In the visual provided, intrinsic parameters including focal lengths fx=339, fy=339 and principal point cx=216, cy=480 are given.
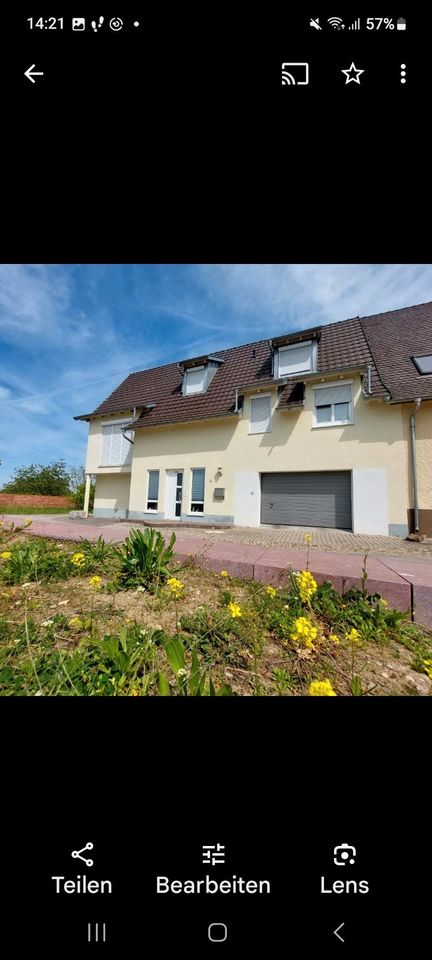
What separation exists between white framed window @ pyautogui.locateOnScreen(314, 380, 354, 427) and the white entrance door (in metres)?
5.55

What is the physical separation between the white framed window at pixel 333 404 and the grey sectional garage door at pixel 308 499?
5.27ft

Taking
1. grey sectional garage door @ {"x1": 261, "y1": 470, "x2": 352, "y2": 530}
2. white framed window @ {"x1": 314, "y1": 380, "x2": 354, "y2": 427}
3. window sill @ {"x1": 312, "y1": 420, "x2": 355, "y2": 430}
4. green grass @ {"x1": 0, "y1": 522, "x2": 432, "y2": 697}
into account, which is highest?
white framed window @ {"x1": 314, "y1": 380, "x2": 354, "y2": 427}

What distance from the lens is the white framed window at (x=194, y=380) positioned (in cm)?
1398

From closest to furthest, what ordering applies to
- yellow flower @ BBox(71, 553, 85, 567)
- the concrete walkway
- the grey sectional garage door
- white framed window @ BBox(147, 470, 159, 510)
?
1. the concrete walkway
2. yellow flower @ BBox(71, 553, 85, 567)
3. the grey sectional garage door
4. white framed window @ BBox(147, 470, 159, 510)

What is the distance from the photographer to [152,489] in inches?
546

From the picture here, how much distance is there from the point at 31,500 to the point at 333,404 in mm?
21973

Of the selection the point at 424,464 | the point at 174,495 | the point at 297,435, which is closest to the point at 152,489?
the point at 174,495

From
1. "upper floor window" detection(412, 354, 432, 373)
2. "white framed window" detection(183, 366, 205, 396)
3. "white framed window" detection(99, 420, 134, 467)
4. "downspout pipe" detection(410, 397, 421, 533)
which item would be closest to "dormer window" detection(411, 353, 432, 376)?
"upper floor window" detection(412, 354, 432, 373)

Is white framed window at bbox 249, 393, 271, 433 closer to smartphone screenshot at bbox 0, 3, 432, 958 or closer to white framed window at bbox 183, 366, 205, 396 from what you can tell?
white framed window at bbox 183, 366, 205, 396

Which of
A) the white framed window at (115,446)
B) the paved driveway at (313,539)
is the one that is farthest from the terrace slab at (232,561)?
the white framed window at (115,446)

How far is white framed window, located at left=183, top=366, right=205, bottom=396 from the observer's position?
45.9 ft
